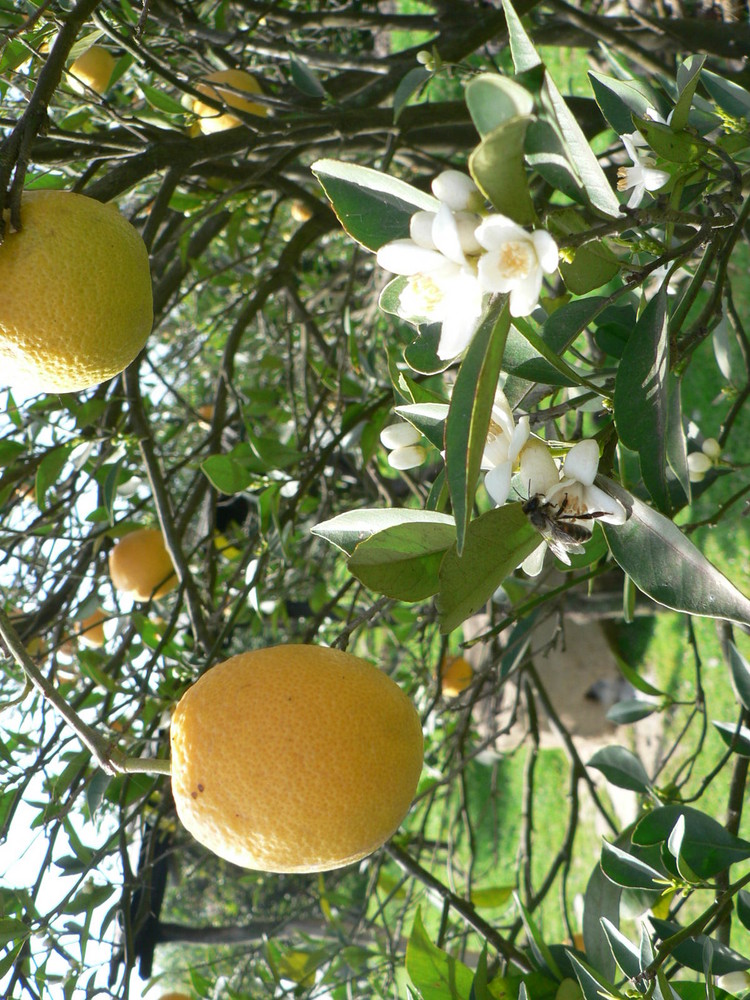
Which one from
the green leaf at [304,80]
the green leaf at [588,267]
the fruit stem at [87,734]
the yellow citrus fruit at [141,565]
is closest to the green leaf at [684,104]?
the green leaf at [588,267]

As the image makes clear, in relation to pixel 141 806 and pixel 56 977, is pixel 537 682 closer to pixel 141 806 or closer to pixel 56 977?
pixel 141 806

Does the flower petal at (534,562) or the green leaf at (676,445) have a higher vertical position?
the green leaf at (676,445)

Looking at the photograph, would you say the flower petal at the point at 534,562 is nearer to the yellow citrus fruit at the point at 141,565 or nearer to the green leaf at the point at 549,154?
the green leaf at the point at 549,154

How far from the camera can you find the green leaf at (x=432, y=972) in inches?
36.5

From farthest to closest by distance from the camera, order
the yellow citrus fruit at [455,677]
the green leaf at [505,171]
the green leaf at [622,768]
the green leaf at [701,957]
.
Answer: the yellow citrus fruit at [455,677] → the green leaf at [622,768] → the green leaf at [701,957] → the green leaf at [505,171]

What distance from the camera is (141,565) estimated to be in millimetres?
1613

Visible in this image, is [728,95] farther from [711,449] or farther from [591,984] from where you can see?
[591,984]

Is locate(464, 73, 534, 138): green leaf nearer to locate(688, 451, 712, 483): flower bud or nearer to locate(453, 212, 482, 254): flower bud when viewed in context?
locate(453, 212, 482, 254): flower bud

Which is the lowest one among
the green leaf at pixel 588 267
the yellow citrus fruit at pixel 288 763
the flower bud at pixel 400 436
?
the yellow citrus fruit at pixel 288 763

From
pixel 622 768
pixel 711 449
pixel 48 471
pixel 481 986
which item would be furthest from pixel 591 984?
pixel 48 471

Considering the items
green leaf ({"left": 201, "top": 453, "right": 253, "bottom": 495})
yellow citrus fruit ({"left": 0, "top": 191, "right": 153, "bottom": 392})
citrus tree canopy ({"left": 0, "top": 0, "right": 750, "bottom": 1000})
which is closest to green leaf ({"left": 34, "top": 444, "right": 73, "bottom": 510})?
citrus tree canopy ({"left": 0, "top": 0, "right": 750, "bottom": 1000})

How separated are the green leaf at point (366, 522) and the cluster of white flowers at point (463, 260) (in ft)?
0.45

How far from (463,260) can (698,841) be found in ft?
2.22

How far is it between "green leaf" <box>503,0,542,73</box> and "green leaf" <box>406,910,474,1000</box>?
0.80 metres
